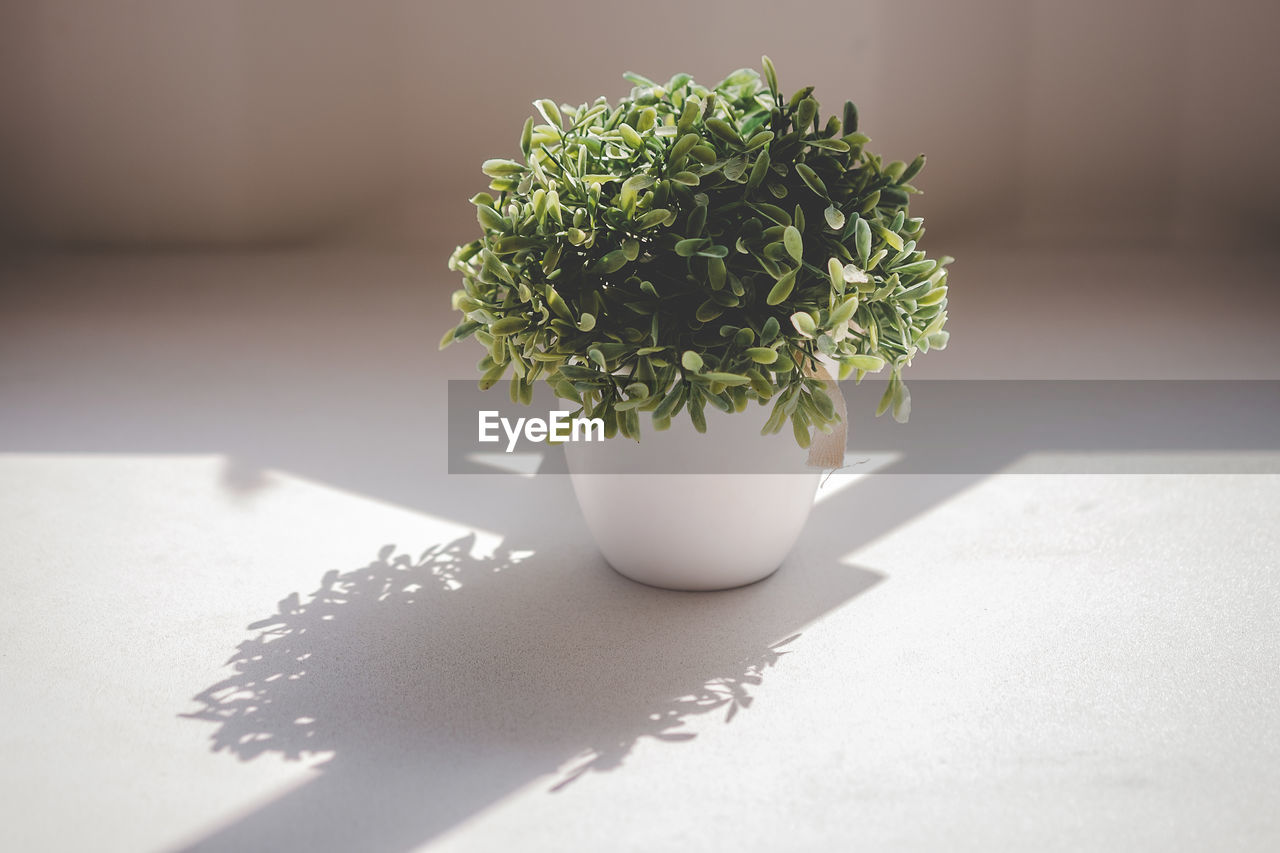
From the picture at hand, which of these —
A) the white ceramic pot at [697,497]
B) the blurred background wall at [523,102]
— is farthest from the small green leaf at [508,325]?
the blurred background wall at [523,102]

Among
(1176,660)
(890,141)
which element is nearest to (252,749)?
(1176,660)

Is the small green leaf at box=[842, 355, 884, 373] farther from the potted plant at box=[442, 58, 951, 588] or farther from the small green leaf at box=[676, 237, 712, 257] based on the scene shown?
the small green leaf at box=[676, 237, 712, 257]

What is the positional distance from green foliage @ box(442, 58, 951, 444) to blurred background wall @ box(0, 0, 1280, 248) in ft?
9.86

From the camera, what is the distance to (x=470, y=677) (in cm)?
154

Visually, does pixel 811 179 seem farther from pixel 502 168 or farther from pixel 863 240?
pixel 502 168

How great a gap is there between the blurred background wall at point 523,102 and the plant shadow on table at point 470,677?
113 inches

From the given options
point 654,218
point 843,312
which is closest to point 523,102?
point 654,218

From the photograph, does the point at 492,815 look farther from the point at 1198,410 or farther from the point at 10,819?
the point at 1198,410

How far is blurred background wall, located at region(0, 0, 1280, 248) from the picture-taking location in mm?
4453

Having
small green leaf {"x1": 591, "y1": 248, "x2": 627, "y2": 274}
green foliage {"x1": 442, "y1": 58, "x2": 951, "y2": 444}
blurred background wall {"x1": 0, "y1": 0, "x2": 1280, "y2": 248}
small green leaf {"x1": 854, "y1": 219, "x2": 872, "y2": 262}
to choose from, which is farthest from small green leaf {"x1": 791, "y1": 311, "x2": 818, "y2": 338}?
blurred background wall {"x1": 0, "y1": 0, "x2": 1280, "y2": 248}

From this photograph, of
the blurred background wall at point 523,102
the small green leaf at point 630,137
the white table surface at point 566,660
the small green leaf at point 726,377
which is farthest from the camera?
the blurred background wall at point 523,102

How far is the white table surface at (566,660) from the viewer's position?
1.24 m

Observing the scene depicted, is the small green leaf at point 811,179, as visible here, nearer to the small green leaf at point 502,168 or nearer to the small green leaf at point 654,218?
the small green leaf at point 654,218

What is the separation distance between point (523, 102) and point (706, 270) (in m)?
3.29
